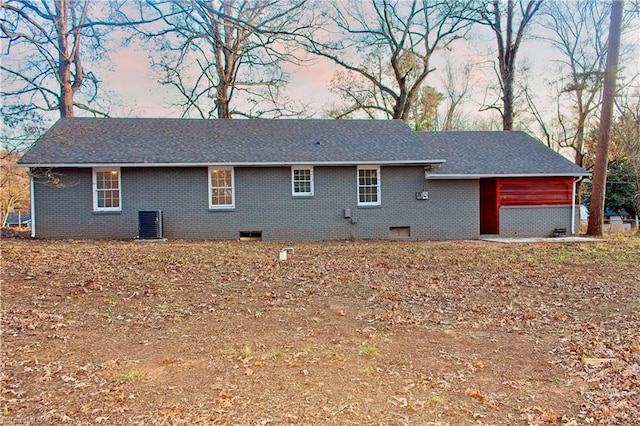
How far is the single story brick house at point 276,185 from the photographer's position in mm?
13852

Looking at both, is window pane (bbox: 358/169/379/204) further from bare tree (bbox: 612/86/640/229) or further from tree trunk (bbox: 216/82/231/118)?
bare tree (bbox: 612/86/640/229)

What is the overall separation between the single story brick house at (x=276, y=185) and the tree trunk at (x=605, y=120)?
89 centimetres

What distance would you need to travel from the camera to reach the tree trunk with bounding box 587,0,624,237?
15414mm

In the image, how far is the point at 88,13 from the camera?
971cm

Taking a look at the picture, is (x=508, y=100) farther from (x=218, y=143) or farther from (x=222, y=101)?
(x=218, y=143)

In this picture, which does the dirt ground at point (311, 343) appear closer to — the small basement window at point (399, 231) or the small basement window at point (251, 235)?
the small basement window at point (251, 235)

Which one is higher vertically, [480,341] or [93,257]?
[93,257]

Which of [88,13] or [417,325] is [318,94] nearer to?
[88,13]

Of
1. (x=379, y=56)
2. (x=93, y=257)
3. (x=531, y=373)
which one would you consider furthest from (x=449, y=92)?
(x=531, y=373)

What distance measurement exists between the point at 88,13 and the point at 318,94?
53.4ft

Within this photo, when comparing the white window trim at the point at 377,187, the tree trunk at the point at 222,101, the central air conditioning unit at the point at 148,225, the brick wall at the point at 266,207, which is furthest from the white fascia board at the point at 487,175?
the tree trunk at the point at 222,101

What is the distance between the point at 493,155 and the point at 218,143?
9.95 m

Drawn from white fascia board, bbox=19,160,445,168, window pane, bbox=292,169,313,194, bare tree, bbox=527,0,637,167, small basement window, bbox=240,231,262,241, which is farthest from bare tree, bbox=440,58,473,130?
small basement window, bbox=240,231,262,241

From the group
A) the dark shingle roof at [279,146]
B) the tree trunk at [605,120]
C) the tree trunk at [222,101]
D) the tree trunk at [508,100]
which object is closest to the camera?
the dark shingle roof at [279,146]
